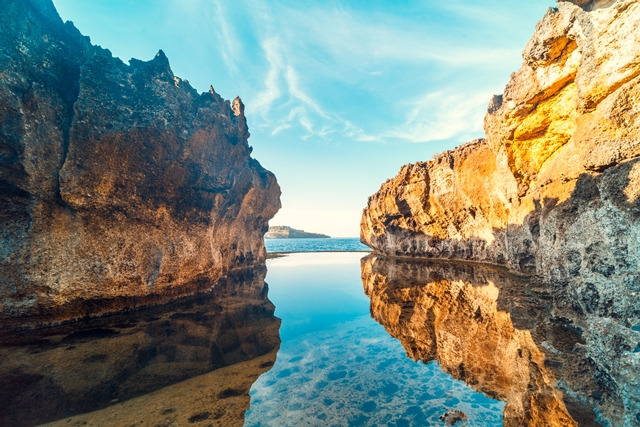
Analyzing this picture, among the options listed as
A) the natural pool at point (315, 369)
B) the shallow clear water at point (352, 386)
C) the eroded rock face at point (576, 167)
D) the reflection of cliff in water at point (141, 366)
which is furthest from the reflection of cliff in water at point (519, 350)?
the reflection of cliff in water at point (141, 366)

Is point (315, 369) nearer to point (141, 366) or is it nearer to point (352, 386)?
point (352, 386)

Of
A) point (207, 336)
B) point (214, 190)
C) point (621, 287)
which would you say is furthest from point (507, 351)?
point (214, 190)

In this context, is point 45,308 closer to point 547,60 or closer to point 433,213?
point 547,60

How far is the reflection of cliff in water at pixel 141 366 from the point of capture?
5715mm

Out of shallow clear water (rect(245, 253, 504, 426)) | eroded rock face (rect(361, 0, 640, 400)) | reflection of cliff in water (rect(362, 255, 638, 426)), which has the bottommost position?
shallow clear water (rect(245, 253, 504, 426))

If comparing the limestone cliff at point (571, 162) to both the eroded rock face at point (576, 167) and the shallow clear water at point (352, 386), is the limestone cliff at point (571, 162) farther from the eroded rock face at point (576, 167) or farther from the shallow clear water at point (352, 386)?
the shallow clear water at point (352, 386)

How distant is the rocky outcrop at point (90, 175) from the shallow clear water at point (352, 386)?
955cm

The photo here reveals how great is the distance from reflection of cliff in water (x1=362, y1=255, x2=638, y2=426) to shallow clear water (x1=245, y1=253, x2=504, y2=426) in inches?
20.5

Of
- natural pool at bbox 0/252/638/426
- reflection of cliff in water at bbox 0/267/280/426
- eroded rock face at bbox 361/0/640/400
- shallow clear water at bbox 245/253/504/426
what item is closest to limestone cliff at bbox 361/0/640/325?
eroded rock face at bbox 361/0/640/400

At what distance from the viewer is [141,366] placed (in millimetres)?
7777

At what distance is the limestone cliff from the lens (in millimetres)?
6969

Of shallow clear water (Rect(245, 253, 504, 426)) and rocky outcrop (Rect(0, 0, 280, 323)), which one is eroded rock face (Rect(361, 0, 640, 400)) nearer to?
shallow clear water (Rect(245, 253, 504, 426))

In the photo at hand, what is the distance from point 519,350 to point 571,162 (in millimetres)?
10495

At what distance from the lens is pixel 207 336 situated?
32.9 ft
